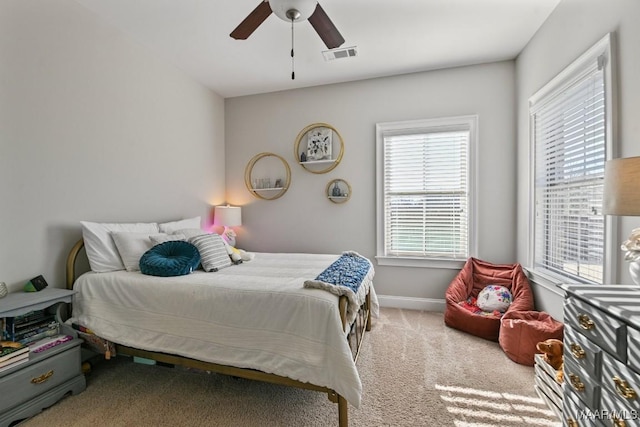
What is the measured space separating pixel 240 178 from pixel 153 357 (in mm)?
2612

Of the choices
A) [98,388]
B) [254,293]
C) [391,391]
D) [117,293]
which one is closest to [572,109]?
[391,391]

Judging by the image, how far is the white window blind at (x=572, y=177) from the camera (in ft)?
6.21

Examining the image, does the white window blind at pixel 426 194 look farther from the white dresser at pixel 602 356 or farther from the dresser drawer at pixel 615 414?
the dresser drawer at pixel 615 414

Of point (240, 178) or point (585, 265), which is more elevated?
point (240, 178)

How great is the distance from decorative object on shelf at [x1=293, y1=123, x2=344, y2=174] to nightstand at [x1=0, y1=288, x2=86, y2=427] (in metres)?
2.68

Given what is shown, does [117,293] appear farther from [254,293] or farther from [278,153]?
[278,153]

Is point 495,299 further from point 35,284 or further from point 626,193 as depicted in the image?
point 35,284

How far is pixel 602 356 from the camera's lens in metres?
1.08

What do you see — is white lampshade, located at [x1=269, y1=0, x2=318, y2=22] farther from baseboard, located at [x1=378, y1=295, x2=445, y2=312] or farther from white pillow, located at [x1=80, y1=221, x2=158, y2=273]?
baseboard, located at [x1=378, y1=295, x2=445, y2=312]

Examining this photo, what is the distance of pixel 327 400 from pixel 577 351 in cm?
139

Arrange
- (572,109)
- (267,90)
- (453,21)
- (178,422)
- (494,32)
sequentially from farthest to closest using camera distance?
(267,90) → (494,32) → (453,21) → (572,109) → (178,422)

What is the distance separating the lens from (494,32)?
2652mm

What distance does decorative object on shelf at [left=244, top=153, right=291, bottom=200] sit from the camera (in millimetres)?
3871

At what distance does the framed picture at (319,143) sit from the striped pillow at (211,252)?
171 centimetres
